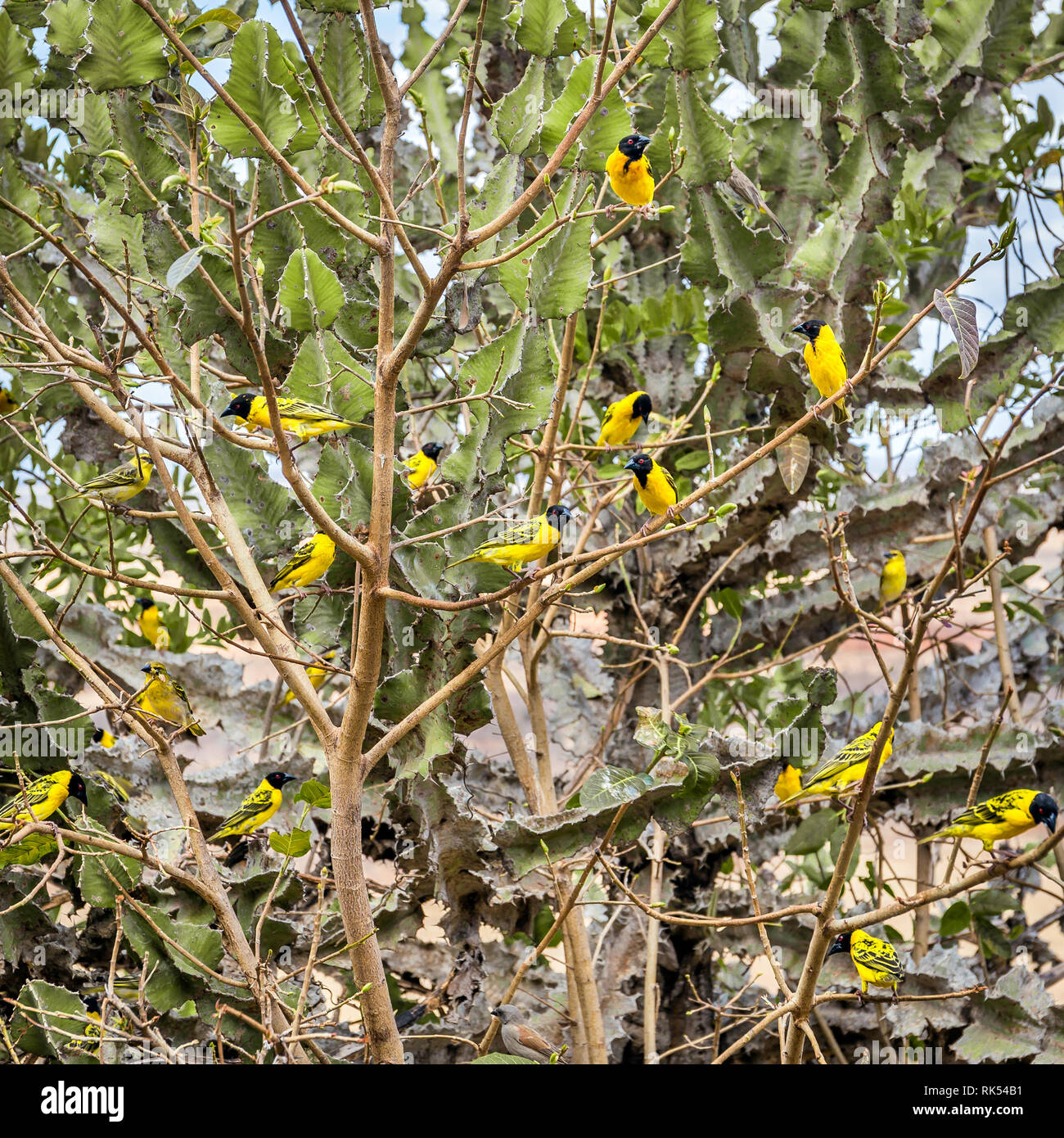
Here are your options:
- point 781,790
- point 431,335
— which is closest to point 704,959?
point 781,790

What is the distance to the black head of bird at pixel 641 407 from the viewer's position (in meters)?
2.49

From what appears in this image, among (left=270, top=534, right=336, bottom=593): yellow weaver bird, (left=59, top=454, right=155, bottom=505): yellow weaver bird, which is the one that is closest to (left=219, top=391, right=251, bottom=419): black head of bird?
(left=59, top=454, right=155, bottom=505): yellow weaver bird

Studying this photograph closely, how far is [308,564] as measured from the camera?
216cm

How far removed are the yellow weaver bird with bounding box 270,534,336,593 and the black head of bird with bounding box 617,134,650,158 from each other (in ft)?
3.17

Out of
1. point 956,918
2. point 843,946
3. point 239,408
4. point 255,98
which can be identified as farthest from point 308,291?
point 956,918

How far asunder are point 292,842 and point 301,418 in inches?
28.1

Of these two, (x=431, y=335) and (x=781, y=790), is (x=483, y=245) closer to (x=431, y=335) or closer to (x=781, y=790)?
(x=431, y=335)

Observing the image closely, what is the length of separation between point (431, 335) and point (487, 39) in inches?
51.6

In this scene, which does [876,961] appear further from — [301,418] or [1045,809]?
[301,418]

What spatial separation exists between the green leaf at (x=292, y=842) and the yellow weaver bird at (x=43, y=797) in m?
0.40

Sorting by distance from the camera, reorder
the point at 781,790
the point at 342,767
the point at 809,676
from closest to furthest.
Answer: the point at 342,767
the point at 809,676
the point at 781,790

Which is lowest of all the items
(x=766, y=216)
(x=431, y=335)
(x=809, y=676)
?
(x=809, y=676)

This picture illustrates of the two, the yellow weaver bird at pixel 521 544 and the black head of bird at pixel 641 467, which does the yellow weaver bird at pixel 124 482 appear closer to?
the yellow weaver bird at pixel 521 544

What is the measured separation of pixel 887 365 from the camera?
268cm
